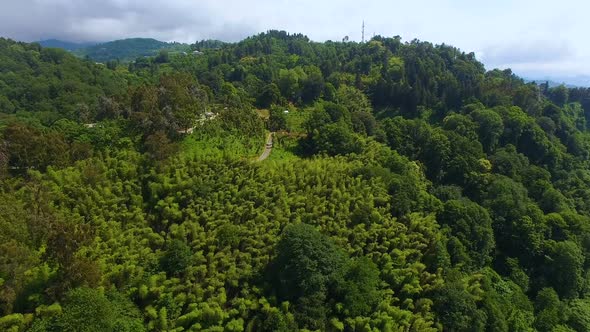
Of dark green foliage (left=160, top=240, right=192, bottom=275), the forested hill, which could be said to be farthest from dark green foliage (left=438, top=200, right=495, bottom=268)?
dark green foliage (left=160, top=240, right=192, bottom=275)

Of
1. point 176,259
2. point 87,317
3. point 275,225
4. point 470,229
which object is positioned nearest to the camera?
point 87,317

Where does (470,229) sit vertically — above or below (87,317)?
above

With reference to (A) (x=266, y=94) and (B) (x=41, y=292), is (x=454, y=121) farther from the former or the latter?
(B) (x=41, y=292)

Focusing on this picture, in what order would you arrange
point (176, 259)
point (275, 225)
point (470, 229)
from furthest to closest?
point (470, 229)
point (275, 225)
point (176, 259)

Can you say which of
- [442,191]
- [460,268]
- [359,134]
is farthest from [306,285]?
[359,134]

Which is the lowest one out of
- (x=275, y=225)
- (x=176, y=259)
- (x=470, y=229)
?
(x=470, y=229)

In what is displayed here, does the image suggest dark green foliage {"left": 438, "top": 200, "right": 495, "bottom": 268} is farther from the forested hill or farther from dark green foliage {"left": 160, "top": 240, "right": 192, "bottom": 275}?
dark green foliage {"left": 160, "top": 240, "right": 192, "bottom": 275}

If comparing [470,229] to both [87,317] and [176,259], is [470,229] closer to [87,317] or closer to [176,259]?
[176,259]

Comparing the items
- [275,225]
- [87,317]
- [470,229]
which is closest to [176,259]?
[87,317]
